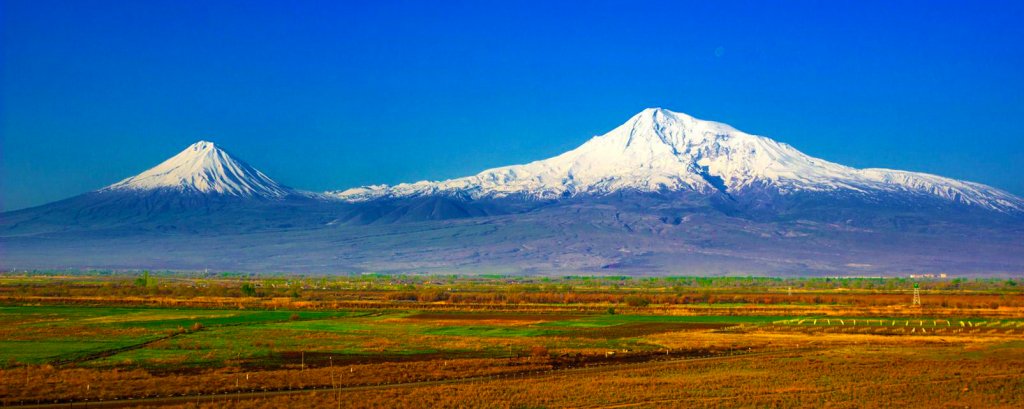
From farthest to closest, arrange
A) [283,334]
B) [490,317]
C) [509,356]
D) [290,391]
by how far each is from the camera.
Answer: [490,317] < [283,334] < [509,356] < [290,391]

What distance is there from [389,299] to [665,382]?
5708 cm

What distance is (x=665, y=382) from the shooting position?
1275 inches

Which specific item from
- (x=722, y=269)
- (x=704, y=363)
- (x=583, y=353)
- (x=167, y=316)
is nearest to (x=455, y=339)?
(x=583, y=353)

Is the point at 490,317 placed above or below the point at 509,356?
above

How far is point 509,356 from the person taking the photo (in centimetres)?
3978

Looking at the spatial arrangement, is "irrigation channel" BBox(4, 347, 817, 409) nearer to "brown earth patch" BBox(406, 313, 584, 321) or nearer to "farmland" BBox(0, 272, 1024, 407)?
"farmland" BBox(0, 272, 1024, 407)

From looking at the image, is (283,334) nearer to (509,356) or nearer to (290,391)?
(509,356)

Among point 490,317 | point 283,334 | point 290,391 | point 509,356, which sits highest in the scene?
point 490,317

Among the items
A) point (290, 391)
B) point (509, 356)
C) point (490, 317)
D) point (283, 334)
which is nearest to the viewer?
point (290, 391)

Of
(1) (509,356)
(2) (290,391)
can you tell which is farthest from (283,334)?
(2) (290,391)

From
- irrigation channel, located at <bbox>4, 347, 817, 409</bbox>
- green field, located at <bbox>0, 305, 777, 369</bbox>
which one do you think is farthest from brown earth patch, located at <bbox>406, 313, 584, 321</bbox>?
irrigation channel, located at <bbox>4, 347, 817, 409</bbox>

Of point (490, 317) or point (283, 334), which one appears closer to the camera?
point (283, 334)

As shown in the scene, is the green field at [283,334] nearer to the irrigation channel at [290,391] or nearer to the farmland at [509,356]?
the farmland at [509,356]

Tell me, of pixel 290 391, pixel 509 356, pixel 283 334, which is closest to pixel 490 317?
pixel 283 334
